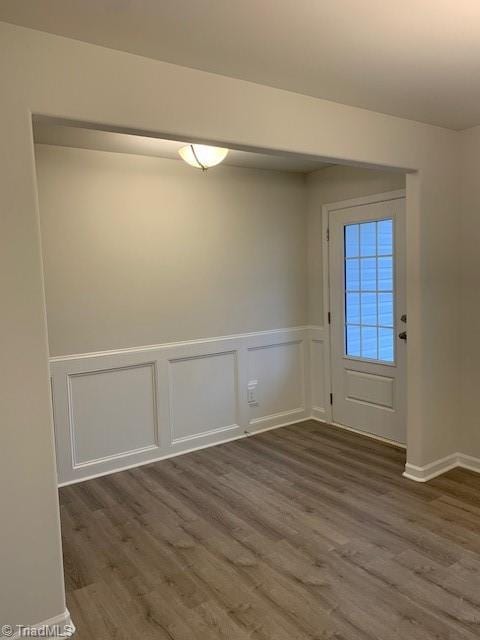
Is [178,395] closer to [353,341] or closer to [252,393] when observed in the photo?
[252,393]

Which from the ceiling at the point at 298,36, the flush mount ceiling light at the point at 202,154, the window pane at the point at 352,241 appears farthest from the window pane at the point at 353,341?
the ceiling at the point at 298,36

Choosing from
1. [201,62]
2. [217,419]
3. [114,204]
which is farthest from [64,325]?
[201,62]

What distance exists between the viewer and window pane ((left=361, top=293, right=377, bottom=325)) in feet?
13.6

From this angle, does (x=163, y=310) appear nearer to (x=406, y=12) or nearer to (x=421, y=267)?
(x=421, y=267)

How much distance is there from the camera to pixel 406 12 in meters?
1.77

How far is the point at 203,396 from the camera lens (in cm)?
410

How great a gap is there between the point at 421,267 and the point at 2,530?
281 cm

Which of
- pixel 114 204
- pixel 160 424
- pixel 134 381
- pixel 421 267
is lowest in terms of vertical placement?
pixel 160 424

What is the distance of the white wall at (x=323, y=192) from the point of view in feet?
13.0

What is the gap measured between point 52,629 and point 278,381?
291 cm

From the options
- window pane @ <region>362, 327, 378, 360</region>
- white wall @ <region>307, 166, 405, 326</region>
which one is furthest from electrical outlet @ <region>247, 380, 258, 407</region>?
window pane @ <region>362, 327, 378, 360</region>

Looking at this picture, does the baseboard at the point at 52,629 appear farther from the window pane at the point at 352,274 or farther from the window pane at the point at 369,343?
the window pane at the point at 352,274

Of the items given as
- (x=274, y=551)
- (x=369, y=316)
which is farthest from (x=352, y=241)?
(x=274, y=551)

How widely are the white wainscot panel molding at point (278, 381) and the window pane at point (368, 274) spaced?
88 centimetres
